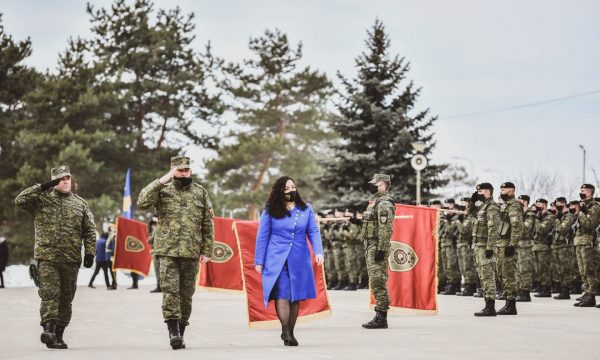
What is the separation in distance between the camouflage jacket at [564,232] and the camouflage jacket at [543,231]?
0.52m

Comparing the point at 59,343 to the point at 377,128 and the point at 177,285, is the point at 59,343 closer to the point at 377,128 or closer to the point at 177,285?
the point at 177,285

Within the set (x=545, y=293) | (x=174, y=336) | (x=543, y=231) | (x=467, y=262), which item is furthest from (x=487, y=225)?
(x=467, y=262)

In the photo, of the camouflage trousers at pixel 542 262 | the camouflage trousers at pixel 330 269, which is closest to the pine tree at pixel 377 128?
the camouflage trousers at pixel 330 269

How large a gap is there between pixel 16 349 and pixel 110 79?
149ft

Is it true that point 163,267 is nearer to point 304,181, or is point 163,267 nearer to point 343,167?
point 343,167

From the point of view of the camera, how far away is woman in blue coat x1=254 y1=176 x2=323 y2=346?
12320 mm

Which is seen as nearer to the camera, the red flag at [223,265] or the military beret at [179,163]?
the military beret at [179,163]

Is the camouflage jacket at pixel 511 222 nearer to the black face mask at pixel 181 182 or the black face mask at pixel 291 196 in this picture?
the black face mask at pixel 291 196

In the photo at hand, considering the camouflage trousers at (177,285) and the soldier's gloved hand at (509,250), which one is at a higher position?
the soldier's gloved hand at (509,250)

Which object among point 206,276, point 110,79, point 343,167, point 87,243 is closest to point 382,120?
point 343,167

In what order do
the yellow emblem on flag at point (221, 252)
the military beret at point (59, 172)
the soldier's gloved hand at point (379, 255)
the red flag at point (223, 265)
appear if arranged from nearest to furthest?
the military beret at point (59, 172) < the soldier's gloved hand at point (379, 255) < the red flag at point (223, 265) < the yellow emblem on flag at point (221, 252)

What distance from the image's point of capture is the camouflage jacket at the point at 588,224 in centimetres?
1959

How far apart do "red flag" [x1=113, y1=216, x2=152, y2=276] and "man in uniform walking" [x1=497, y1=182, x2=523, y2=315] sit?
16.8 m

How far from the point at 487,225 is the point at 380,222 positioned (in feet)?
8.55
